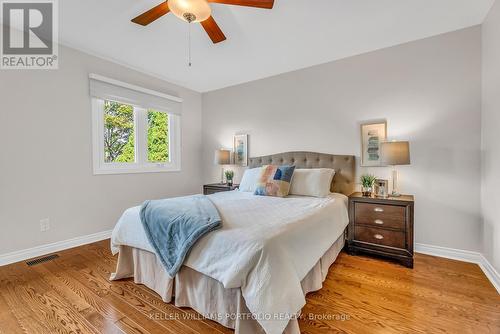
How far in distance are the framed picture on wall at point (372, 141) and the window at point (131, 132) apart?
3072mm

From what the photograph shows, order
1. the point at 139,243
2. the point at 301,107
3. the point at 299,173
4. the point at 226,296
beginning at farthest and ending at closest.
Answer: the point at 301,107
the point at 299,173
the point at 139,243
the point at 226,296

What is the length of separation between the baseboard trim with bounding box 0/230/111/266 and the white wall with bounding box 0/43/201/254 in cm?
6

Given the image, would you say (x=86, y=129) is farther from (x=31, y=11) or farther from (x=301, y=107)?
(x=301, y=107)

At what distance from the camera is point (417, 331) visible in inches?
57.6

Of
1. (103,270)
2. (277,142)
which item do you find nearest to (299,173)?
(277,142)

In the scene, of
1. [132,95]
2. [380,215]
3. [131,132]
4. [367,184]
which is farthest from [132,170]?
[380,215]

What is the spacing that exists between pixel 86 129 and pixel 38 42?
1055 mm

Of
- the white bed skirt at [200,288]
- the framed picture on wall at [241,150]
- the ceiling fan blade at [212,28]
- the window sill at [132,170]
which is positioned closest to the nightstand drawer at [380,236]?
the white bed skirt at [200,288]

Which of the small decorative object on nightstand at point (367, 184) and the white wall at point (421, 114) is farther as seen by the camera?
the small decorative object on nightstand at point (367, 184)

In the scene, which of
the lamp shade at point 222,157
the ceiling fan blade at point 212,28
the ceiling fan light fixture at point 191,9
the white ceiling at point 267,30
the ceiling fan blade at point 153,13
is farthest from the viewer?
the lamp shade at point 222,157

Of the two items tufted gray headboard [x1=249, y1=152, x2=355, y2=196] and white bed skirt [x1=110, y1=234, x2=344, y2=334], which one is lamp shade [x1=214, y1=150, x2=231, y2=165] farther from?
white bed skirt [x1=110, y1=234, x2=344, y2=334]

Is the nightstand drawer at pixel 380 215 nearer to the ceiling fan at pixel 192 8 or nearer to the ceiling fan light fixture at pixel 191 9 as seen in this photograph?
the ceiling fan at pixel 192 8

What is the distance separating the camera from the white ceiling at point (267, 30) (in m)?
2.11

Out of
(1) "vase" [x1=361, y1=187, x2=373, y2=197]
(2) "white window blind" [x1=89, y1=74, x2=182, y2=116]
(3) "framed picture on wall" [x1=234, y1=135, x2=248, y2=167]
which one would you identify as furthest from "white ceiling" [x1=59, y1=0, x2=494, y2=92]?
(1) "vase" [x1=361, y1=187, x2=373, y2=197]
